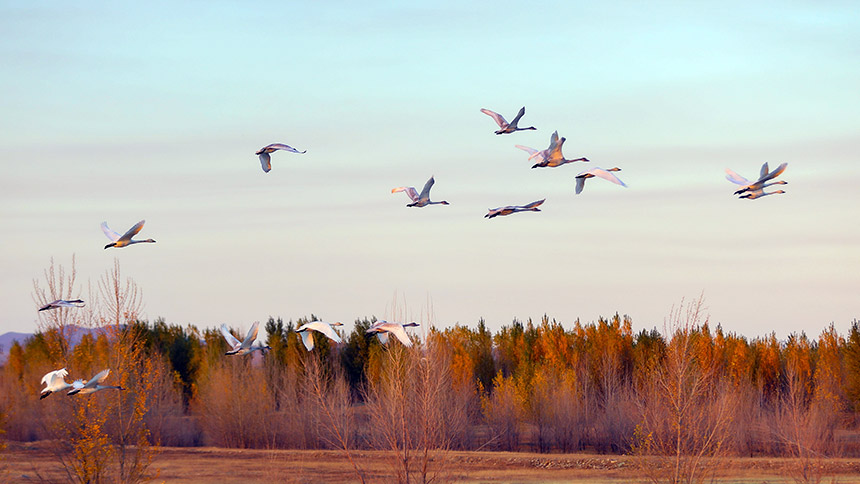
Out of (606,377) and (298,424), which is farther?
(606,377)

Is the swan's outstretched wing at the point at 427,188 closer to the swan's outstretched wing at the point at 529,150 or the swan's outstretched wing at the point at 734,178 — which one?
the swan's outstretched wing at the point at 529,150

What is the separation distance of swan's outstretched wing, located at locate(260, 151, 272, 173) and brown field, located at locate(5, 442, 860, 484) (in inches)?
415

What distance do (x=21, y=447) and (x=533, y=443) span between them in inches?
673

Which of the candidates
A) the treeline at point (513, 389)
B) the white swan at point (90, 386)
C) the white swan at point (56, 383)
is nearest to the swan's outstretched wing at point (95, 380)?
the white swan at point (90, 386)

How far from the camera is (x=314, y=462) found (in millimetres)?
26125

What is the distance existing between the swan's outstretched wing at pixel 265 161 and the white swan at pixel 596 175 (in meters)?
4.20

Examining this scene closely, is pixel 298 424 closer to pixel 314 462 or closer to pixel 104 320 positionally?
pixel 314 462

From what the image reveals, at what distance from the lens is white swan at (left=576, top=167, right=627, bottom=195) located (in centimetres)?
1236

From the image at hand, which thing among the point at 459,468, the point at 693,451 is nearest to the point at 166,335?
the point at 459,468

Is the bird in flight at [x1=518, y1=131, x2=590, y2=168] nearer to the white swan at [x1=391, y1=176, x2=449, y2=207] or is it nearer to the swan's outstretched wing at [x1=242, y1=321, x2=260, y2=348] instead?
the white swan at [x1=391, y1=176, x2=449, y2=207]

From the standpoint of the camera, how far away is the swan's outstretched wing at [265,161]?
12317 millimetres

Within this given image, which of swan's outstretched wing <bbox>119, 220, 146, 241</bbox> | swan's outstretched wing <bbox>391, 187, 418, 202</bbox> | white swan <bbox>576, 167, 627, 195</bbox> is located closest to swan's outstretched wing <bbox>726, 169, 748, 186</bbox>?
white swan <bbox>576, 167, 627, 195</bbox>

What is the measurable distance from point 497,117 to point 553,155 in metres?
1.16

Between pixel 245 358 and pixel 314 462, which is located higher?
pixel 245 358
